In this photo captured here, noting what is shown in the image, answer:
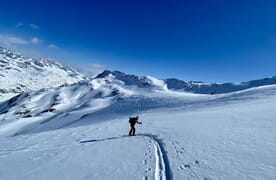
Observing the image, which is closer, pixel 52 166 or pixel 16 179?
pixel 16 179

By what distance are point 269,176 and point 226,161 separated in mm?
2116

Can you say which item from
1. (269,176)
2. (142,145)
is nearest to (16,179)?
(142,145)

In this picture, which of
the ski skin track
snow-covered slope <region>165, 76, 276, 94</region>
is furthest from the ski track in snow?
snow-covered slope <region>165, 76, 276, 94</region>

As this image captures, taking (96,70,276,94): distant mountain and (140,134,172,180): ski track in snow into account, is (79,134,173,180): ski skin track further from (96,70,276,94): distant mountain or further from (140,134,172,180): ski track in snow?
(96,70,276,94): distant mountain

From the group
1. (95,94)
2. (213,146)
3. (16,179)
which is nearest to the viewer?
(16,179)

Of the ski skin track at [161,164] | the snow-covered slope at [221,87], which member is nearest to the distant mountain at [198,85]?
the snow-covered slope at [221,87]

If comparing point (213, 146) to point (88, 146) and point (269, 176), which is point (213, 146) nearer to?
point (269, 176)

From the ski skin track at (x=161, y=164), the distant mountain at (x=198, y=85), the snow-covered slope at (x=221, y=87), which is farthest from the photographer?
the distant mountain at (x=198, y=85)

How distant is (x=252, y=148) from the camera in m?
11.8

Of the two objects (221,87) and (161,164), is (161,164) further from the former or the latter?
(221,87)

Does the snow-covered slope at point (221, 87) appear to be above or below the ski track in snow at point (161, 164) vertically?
above

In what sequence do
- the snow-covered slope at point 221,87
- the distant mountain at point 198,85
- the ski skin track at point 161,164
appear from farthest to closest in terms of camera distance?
the distant mountain at point 198,85 → the snow-covered slope at point 221,87 → the ski skin track at point 161,164

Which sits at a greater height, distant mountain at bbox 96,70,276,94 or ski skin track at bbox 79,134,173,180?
distant mountain at bbox 96,70,276,94

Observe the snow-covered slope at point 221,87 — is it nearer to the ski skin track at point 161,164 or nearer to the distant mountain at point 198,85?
the distant mountain at point 198,85
